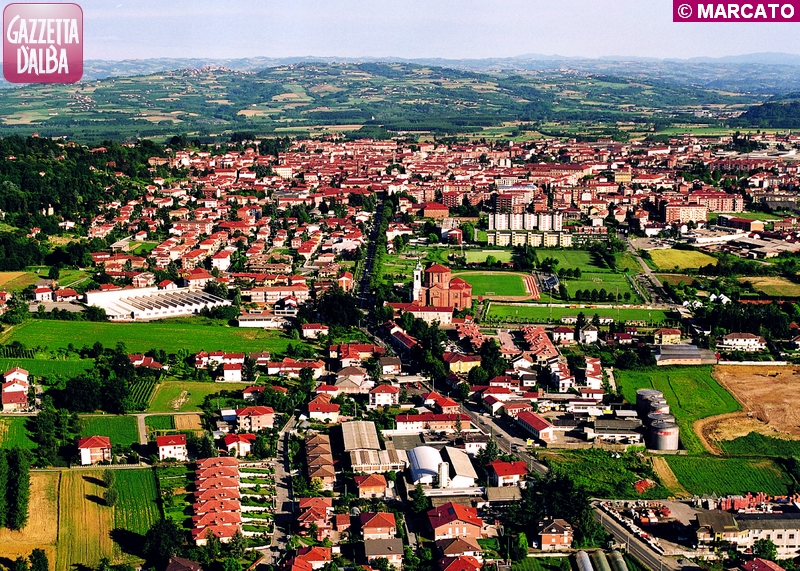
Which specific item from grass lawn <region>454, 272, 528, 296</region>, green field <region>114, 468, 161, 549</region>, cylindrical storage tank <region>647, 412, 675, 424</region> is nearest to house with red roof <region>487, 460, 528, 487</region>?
cylindrical storage tank <region>647, 412, 675, 424</region>

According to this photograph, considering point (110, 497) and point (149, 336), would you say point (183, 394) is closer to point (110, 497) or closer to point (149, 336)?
point (149, 336)

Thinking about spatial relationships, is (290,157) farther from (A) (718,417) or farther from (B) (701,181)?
(A) (718,417)

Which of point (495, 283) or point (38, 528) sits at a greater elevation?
point (495, 283)

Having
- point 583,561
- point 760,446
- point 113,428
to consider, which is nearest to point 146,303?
point 113,428

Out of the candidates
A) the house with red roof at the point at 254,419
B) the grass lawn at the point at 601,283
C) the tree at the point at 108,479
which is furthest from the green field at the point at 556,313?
the tree at the point at 108,479

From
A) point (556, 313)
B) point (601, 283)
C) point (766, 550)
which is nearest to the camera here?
point (766, 550)

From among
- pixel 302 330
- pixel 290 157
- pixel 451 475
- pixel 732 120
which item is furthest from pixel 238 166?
pixel 732 120
